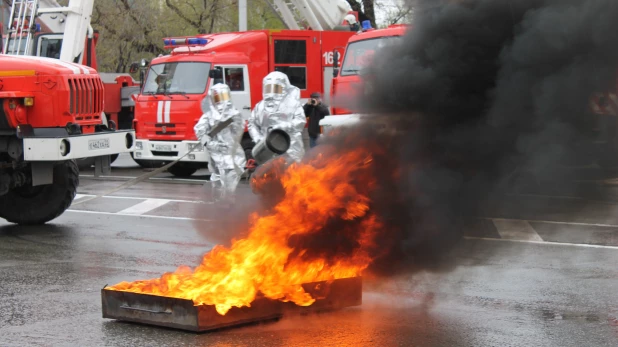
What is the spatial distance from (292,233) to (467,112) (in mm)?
1522

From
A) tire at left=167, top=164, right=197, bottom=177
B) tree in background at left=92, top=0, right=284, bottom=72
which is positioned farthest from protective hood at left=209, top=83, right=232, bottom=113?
tree in background at left=92, top=0, right=284, bottom=72

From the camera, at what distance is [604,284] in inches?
326

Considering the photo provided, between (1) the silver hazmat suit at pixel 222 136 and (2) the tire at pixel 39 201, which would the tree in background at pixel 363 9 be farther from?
(2) the tire at pixel 39 201

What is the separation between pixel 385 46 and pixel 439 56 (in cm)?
63

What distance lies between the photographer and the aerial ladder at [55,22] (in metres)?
16.2

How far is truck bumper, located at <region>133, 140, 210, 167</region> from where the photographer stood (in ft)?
56.7

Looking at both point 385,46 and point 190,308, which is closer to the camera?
point 190,308

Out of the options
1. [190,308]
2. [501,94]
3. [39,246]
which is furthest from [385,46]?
[39,246]

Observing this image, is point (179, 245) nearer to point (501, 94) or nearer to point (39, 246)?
point (39, 246)

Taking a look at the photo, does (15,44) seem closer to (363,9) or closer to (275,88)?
(275,88)

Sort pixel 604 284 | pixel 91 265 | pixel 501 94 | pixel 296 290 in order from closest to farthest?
pixel 501 94
pixel 296 290
pixel 604 284
pixel 91 265


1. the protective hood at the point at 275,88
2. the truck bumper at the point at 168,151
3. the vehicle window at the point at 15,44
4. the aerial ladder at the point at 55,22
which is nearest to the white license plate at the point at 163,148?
the truck bumper at the point at 168,151

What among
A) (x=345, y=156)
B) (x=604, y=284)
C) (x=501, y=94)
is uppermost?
(x=501, y=94)

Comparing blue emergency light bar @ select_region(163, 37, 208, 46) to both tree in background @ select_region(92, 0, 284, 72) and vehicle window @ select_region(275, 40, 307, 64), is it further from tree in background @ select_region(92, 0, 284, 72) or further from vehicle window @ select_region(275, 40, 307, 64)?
tree in background @ select_region(92, 0, 284, 72)
